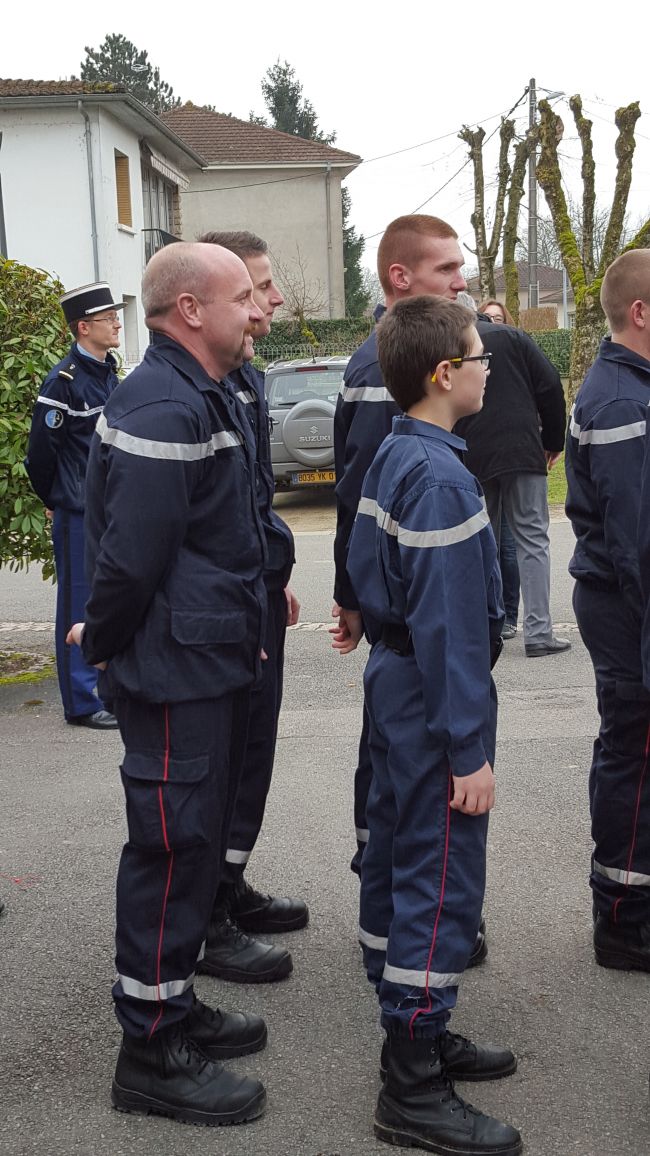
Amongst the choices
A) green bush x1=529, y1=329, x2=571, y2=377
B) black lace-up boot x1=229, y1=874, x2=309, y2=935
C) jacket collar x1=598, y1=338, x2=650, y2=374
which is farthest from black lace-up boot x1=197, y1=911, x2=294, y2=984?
green bush x1=529, y1=329, x2=571, y2=377

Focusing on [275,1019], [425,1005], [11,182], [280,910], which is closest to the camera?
[425,1005]

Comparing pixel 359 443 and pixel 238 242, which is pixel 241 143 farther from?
pixel 359 443

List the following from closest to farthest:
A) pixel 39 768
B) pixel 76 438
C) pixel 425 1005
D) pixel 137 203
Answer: pixel 425 1005
pixel 39 768
pixel 76 438
pixel 137 203

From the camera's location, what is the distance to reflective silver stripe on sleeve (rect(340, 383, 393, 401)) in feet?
12.3

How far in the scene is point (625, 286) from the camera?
376cm

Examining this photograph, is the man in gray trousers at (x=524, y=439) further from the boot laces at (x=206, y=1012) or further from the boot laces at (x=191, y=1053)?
the boot laces at (x=191, y=1053)

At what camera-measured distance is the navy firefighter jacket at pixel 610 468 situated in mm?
3568

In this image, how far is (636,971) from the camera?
372 centimetres

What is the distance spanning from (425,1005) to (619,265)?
2235 mm

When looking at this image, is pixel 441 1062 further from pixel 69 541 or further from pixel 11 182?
pixel 11 182

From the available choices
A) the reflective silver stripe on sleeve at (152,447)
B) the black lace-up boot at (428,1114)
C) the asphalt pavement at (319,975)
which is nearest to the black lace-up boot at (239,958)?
the asphalt pavement at (319,975)

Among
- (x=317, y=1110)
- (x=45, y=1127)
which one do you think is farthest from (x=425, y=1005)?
(x=45, y=1127)

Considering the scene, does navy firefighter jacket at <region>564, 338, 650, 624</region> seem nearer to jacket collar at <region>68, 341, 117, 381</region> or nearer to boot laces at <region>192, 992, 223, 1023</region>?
boot laces at <region>192, 992, 223, 1023</region>

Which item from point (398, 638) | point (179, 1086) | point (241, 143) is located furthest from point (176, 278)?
point (241, 143)
